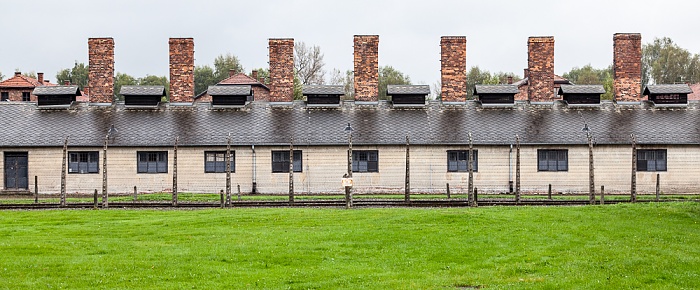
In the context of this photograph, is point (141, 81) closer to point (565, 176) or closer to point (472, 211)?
point (565, 176)

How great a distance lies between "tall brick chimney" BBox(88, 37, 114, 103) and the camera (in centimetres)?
4762

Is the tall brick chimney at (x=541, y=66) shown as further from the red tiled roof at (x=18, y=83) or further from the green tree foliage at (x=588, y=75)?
the green tree foliage at (x=588, y=75)

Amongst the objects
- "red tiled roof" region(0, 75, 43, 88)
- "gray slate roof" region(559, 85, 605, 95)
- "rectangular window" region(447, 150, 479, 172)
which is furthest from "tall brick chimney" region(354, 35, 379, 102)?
"red tiled roof" region(0, 75, 43, 88)

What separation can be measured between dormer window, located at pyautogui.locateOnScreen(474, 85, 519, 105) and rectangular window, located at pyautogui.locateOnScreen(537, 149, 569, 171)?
5.33 metres

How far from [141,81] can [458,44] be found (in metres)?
72.4

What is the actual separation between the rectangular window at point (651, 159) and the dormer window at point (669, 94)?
539 centimetres

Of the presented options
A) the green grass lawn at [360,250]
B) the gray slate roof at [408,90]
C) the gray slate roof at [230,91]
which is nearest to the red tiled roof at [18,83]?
the gray slate roof at [230,91]

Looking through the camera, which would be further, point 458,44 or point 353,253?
point 458,44

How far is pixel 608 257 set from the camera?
18.4 m

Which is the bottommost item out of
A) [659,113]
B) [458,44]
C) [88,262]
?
[88,262]

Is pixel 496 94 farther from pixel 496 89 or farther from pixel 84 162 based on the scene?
pixel 84 162

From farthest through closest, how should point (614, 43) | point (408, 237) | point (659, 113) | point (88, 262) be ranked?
point (614, 43) < point (659, 113) < point (408, 237) < point (88, 262)

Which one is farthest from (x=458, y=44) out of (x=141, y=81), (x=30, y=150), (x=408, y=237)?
(x=141, y=81)

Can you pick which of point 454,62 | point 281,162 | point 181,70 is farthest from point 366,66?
point 181,70
